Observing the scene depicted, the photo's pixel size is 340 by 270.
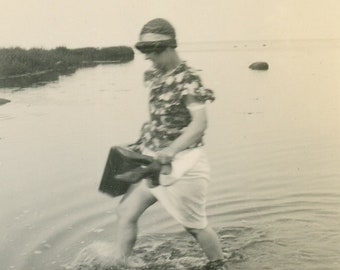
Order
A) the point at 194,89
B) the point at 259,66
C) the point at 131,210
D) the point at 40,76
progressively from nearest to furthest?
the point at 194,89 → the point at 131,210 → the point at 40,76 → the point at 259,66

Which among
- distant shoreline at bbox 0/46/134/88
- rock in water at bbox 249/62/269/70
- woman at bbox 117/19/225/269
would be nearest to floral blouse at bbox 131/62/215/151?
woman at bbox 117/19/225/269

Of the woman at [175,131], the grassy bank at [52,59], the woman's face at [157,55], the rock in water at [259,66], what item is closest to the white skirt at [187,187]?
the woman at [175,131]

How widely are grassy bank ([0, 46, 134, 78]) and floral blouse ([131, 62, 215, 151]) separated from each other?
518 cm

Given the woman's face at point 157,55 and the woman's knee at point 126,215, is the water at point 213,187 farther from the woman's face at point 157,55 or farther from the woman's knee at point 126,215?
the woman's face at point 157,55

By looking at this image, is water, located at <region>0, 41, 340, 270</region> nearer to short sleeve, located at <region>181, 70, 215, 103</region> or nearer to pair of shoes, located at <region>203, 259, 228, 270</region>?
pair of shoes, located at <region>203, 259, 228, 270</region>

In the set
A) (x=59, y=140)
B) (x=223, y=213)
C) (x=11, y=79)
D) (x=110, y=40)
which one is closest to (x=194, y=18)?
(x=110, y=40)

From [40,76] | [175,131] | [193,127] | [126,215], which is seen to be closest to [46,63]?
[40,76]

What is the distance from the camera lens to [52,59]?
9062 millimetres

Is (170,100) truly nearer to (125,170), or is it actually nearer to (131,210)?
(125,170)

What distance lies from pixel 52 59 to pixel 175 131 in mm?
7021

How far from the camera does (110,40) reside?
3.55m

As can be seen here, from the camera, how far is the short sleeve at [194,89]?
229 centimetres

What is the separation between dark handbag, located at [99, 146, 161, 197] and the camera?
7.71 ft

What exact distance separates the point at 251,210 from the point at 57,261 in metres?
1.19
